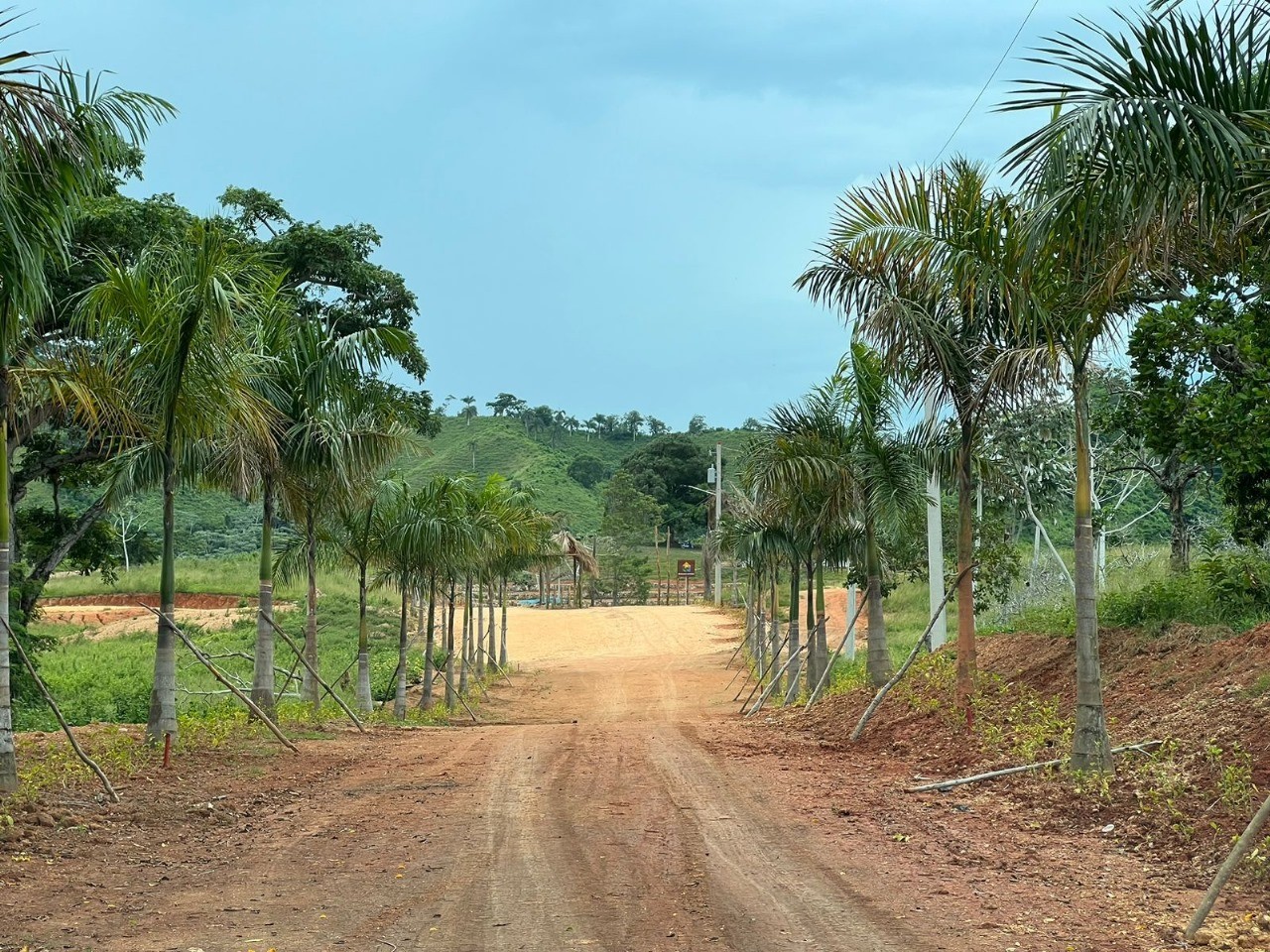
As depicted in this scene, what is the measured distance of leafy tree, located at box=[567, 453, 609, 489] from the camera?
10244 cm

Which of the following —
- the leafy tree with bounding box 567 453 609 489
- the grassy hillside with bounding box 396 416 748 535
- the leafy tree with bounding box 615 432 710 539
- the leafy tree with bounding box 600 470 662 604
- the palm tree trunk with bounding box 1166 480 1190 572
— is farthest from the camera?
the leafy tree with bounding box 567 453 609 489

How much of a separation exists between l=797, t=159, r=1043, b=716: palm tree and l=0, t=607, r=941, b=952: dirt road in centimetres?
484

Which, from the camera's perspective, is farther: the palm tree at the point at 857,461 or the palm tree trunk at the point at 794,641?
the palm tree trunk at the point at 794,641

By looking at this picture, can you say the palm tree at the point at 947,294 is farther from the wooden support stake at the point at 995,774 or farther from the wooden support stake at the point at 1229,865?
the wooden support stake at the point at 1229,865

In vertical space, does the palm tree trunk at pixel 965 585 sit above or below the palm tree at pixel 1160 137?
below

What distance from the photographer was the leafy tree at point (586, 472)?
10244 centimetres

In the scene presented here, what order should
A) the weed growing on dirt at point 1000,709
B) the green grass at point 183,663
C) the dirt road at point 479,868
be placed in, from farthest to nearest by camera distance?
Answer: 1. the green grass at point 183,663
2. the weed growing on dirt at point 1000,709
3. the dirt road at point 479,868

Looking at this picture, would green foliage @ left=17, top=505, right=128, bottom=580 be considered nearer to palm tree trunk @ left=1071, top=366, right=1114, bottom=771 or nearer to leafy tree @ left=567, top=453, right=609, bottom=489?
palm tree trunk @ left=1071, top=366, right=1114, bottom=771

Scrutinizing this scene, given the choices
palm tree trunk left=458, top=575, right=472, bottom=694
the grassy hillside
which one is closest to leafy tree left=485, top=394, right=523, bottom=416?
the grassy hillside

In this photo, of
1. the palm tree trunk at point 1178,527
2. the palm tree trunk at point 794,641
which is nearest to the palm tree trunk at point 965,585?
the palm tree trunk at point 1178,527

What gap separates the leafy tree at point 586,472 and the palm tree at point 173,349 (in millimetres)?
87317

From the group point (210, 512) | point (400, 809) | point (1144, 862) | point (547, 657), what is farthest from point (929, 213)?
point (210, 512)

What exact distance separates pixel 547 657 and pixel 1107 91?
130ft

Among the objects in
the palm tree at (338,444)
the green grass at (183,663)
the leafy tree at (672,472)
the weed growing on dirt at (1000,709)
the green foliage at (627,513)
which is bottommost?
the green grass at (183,663)
